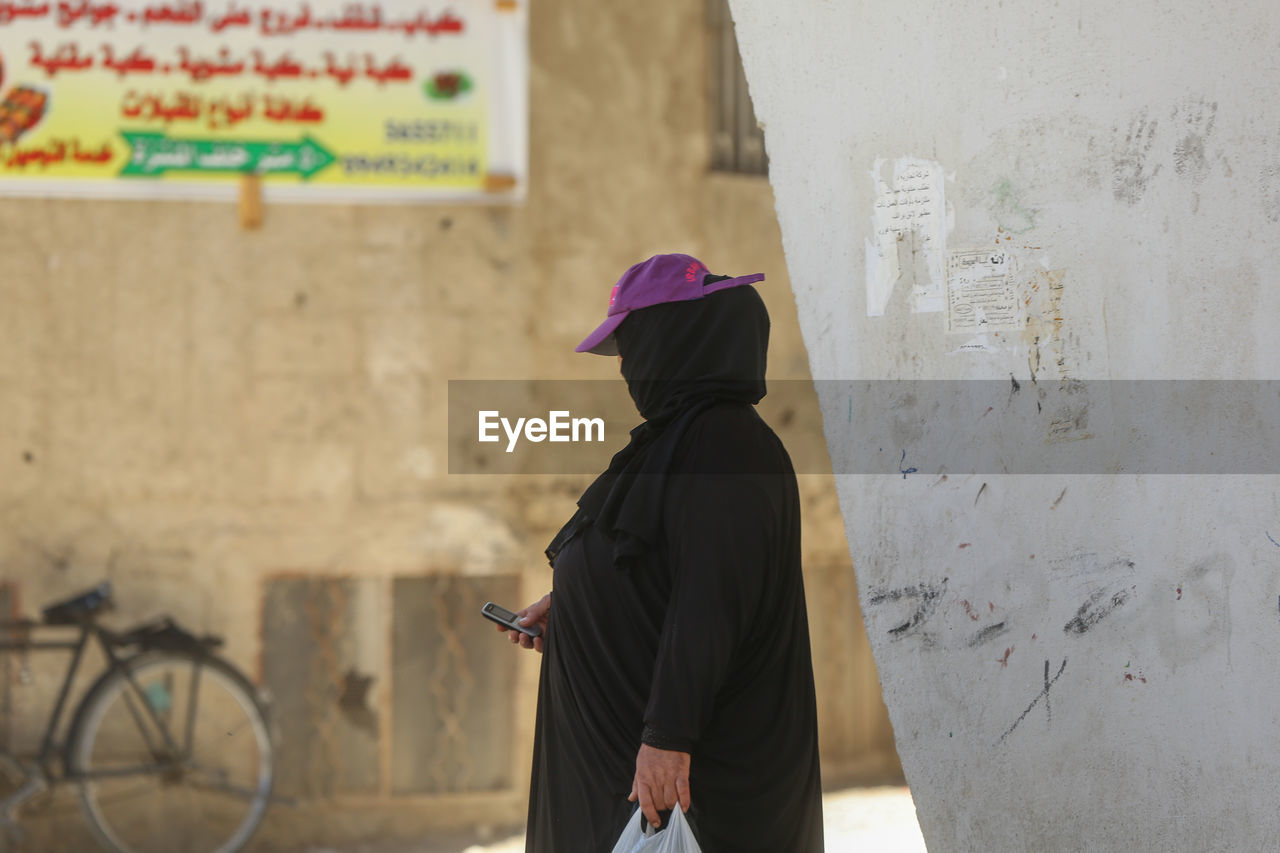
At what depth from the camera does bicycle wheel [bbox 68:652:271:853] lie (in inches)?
171

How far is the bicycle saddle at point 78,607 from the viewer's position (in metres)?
4.28

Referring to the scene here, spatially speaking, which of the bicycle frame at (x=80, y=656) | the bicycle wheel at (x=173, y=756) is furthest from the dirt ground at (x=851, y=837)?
the bicycle frame at (x=80, y=656)

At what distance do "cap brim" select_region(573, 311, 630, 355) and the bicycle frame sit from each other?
291 cm

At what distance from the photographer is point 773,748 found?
1.90 metres

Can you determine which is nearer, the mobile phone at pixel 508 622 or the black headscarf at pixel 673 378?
the black headscarf at pixel 673 378

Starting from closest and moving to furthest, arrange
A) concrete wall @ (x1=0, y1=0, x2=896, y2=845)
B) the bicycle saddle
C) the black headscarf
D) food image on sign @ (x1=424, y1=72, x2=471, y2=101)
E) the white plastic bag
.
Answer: the white plastic bag → the black headscarf → the bicycle saddle → concrete wall @ (x1=0, y1=0, x2=896, y2=845) → food image on sign @ (x1=424, y1=72, x2=471, y2=101)

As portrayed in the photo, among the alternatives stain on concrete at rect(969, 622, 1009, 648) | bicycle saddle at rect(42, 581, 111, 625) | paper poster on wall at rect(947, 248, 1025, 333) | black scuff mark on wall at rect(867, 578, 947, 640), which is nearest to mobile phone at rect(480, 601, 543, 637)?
black scuff mark on wall at rect(867, 578, 947, 640)

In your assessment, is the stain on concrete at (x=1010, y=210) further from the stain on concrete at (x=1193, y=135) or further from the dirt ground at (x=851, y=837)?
the dirt ground at (x=851, y=837)

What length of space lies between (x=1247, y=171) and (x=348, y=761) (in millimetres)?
3814

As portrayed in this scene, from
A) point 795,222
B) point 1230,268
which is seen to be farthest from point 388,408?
point 1230,268

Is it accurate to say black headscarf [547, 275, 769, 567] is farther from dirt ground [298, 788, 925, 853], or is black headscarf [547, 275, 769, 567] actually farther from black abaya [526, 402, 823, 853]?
dirt ground [298, 788, 925, 853]

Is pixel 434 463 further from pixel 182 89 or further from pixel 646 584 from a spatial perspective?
pixel 646 584

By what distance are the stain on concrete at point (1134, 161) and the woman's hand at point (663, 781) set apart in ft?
3.98

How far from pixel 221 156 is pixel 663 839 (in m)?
3.78
